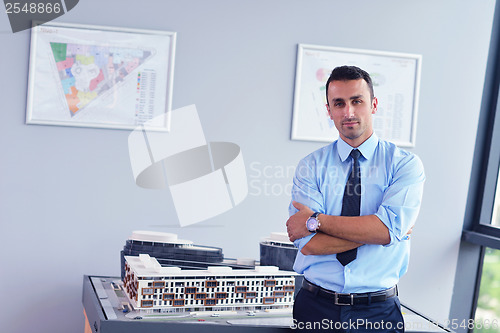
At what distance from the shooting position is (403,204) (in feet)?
6.61

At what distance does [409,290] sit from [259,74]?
5.41 feet

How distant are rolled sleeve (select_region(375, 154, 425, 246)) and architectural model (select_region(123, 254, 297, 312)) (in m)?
0.61

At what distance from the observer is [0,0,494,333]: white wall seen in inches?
125

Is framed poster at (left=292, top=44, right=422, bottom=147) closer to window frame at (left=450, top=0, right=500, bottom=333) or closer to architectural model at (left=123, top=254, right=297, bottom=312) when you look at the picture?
window frame at (left=450, top=0, right=500, bottom=333)

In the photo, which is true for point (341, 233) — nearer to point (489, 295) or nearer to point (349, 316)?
point (349, 316)

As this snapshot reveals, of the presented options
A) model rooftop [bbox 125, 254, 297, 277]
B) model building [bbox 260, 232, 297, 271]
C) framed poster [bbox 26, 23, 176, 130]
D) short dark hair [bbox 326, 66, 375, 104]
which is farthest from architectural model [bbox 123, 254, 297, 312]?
framed poster [bbox 26, 23, 176, 130]

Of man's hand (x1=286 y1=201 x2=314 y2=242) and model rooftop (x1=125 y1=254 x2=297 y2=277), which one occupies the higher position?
man's hand (x1=286 y1=201 x2=314 y2=242)

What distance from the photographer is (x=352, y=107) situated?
2.08 metres

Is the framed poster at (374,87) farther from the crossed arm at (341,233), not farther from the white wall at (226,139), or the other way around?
the crossed arm at (341,233)

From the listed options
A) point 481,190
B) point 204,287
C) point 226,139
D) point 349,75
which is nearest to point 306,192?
point 349,75

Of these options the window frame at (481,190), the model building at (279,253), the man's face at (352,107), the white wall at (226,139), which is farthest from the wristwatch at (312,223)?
the window frame at (481,190)

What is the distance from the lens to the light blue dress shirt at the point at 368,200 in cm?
202

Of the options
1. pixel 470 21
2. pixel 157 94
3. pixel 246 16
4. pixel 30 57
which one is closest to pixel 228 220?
pixel 157 94

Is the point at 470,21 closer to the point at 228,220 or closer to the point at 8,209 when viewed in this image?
the point at 228,220
